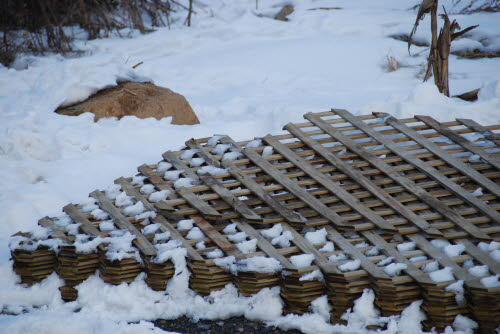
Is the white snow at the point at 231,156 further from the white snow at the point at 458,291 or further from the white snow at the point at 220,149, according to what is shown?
the white snow at the point at 458,291

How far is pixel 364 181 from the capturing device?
10.3 feet

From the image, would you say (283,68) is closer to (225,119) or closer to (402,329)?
(225,119)

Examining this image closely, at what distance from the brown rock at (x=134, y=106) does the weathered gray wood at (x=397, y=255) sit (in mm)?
2285

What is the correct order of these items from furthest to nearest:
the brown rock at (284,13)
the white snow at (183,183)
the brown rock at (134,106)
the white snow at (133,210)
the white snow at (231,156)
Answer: the brown rock at (284,13) → the brown rock at (134,106) → the white snow at (231,156) → the white snow at (183,183) → the white snow at (133,210)

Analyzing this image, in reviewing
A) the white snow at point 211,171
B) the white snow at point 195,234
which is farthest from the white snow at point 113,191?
the white snow at point 195,234

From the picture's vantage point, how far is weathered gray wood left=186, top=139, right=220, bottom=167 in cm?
338

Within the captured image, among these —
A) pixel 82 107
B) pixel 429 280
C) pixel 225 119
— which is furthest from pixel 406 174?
pixel 82 107

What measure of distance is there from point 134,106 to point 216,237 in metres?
2.13

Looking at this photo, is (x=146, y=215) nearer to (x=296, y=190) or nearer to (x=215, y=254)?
(x=215, y=254)

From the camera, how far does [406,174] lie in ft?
10.7

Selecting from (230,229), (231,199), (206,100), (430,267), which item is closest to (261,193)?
(231,199)

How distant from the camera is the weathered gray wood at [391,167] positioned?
284cm

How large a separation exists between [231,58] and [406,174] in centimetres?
376

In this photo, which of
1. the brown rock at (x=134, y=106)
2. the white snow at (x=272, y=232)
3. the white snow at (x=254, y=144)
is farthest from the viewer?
the brown rock at (x=134, y=106)
